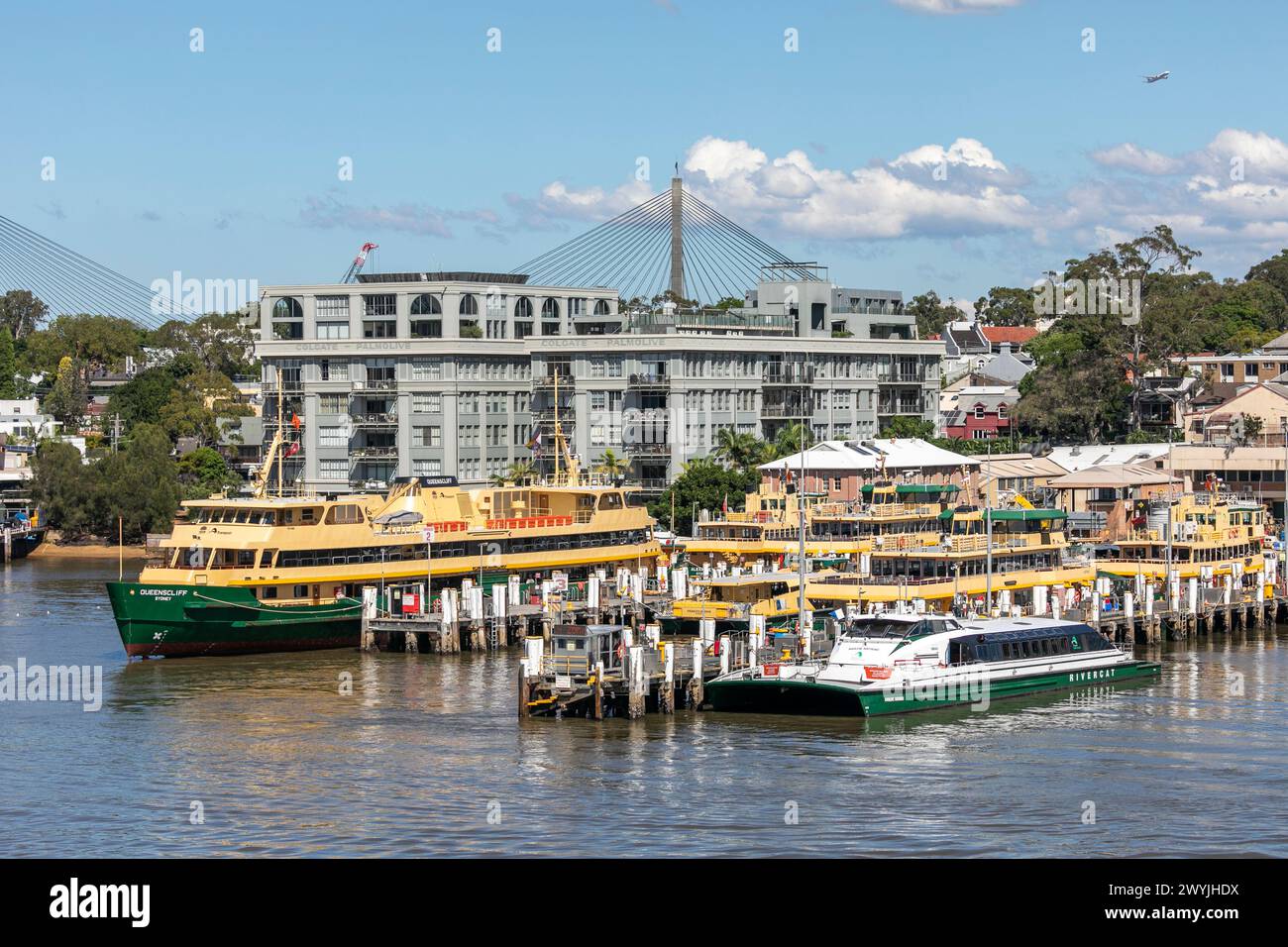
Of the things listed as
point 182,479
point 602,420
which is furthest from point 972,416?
point 182,479

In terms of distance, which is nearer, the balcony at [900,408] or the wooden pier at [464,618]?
the wooden pier at [464,618]

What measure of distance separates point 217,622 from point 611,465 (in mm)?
46123

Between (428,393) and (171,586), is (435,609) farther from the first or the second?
(428,393)

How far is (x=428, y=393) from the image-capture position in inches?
5103

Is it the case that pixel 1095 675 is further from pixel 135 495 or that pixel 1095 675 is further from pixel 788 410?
pixel 135 495

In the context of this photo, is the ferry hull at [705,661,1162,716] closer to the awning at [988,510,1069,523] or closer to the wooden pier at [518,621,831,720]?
the wooden pier at [518,621,831,720]

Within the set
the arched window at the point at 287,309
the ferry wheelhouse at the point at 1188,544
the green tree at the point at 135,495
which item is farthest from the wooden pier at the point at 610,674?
the arched window at the point at 287,309

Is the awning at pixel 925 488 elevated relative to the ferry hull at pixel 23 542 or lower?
elevated

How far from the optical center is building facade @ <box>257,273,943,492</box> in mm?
123250

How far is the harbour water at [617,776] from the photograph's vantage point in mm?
39094

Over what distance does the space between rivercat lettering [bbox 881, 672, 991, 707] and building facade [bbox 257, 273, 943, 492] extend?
219 feet

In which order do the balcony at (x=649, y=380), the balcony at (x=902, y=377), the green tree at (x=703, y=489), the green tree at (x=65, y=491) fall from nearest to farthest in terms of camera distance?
the green tree at (x=703, y=489) → the balcony at (x=649, y=380) → the green tree at (x=65, y=491) → the balcony at (x=902, y=377)

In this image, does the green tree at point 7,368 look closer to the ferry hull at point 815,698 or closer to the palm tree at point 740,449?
the palm tree at point 740,449
